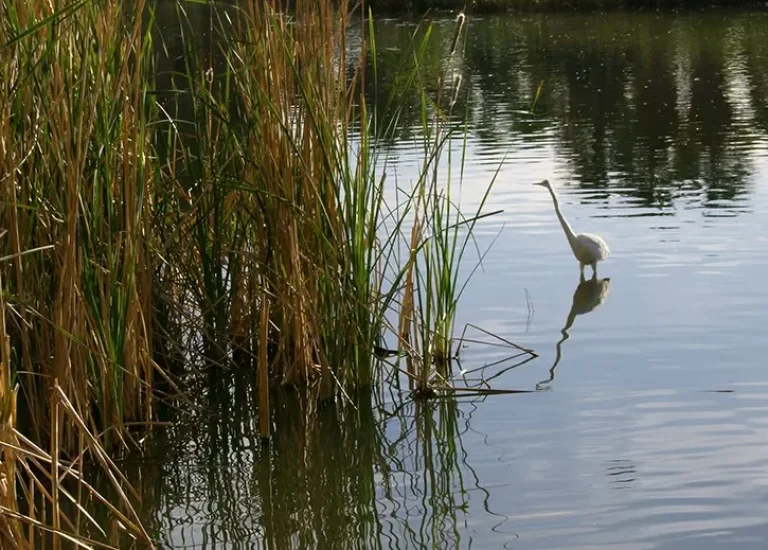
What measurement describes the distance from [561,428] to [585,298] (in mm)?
1893

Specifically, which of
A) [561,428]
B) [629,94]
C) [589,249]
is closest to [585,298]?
[589,249]

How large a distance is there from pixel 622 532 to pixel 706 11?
24.1 meters

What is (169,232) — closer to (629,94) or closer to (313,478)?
(313,478)

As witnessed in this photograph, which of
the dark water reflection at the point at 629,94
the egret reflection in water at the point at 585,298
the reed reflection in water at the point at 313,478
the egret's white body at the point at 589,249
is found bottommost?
the dark water reflection at the point at 629,94

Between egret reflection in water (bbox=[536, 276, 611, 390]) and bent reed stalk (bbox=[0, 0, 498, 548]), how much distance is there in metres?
1.02

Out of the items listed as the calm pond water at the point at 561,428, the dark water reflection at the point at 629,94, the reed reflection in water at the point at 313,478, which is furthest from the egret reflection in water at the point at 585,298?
the dark water reflection at the point at 629,94

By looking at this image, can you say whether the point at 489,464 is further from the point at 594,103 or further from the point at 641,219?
the point at 594,103

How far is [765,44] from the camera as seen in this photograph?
19406 mm

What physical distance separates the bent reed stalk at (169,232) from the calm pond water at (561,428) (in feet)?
0.76

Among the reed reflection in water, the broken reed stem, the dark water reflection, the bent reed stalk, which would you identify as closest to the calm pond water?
the reed reflection in water

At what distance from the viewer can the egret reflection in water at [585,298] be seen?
5.57 meters

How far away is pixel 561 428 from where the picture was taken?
430cm

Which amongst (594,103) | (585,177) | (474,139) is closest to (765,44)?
(594,103)

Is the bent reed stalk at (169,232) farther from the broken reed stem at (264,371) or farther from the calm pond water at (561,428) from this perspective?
the calm pond water at (561,428)
